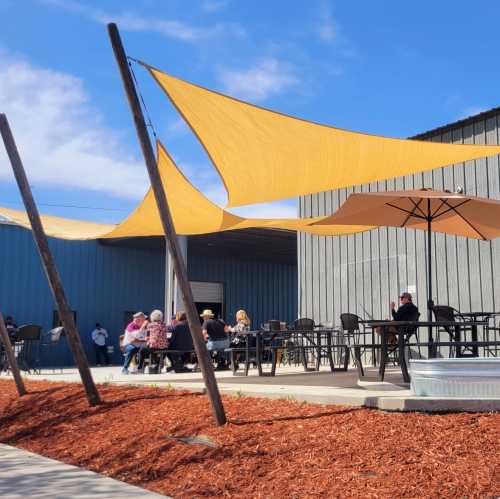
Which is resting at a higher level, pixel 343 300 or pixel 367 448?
pixel 343 300

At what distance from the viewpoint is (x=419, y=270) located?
11.6m

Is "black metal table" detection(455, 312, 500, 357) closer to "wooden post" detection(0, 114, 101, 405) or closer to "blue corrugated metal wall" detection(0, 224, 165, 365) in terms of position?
"wooden post" detection(0, 114, 101, 405)

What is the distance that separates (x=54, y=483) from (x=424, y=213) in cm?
500

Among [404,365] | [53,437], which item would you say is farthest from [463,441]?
[53,437]

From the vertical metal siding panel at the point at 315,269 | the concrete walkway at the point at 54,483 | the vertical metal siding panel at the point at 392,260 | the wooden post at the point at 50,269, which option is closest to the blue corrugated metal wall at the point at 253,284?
the vertical metal siding panel at the point at 315,269

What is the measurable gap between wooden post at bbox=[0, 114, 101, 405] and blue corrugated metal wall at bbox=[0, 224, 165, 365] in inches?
440

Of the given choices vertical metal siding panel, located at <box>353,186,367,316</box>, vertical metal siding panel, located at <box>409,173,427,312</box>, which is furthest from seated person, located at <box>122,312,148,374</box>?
vertical metal siding panel, located at <box>409,173,427,312</box>

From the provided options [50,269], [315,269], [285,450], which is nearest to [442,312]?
[285,450]

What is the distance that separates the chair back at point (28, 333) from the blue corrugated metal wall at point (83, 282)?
620cm

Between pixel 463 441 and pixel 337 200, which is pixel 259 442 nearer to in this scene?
pixel 463 441

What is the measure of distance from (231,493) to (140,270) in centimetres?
1752

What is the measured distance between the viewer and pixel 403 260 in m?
11.9

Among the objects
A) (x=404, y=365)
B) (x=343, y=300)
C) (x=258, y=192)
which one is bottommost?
(x=404, y=365)

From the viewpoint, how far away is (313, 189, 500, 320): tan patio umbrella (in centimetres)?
687
